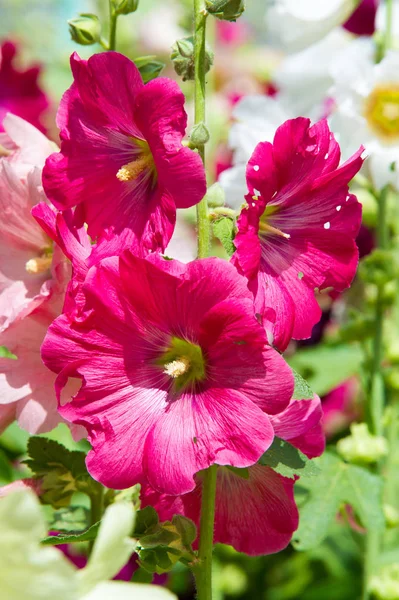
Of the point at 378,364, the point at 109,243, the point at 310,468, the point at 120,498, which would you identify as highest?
the point at 109,243

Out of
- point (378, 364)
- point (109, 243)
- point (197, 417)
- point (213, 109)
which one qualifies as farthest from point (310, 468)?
point (213, 109)

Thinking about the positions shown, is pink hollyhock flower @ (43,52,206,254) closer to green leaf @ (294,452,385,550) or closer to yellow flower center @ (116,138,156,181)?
yellow flower center @ (116,138,156,181)

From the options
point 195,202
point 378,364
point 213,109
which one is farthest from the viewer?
point 213,109

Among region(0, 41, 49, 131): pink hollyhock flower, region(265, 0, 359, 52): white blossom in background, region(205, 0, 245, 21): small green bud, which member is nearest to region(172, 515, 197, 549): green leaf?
region(205, 0, 245, 21): small green bud

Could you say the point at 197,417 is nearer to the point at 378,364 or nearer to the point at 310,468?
the point at 310,468

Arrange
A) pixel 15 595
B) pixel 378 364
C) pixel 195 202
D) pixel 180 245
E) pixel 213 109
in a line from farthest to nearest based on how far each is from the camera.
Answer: pixel 213 109
pixel 378 364
pixel 180 245
pixel 195 202
pixel 15 595

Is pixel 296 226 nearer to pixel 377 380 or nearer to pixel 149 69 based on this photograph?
pixel 149 69

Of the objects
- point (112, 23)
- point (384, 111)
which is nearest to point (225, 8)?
point (112, 23)
